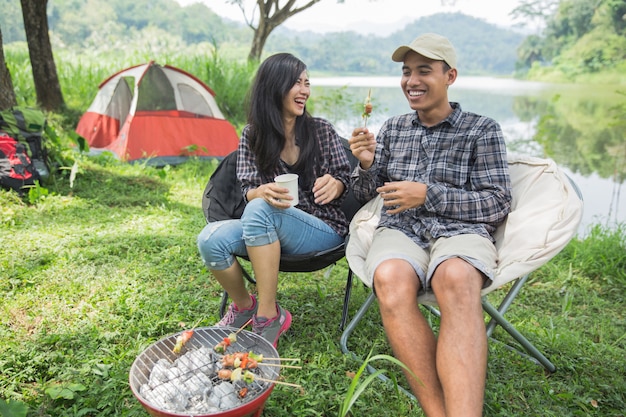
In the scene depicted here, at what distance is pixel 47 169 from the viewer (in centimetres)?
398

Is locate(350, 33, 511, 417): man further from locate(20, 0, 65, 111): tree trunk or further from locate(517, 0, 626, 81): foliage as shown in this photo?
locate(517, 0, 626, 81): foliage

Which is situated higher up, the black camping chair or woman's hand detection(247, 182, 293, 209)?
woman's hand detection(247, 182, 293, 209)

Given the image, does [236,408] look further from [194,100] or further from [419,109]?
[194,100]

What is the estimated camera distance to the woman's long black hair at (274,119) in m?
2.03

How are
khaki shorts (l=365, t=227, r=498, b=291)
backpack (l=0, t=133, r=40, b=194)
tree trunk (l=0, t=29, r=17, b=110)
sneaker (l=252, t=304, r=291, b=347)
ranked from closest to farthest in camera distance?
khaki shorts (l=365, t=227, r=498, b=291) → sneaker (l=252, t=304, r=291, b=347) → backpack (l=0, t=133, r=40, b=194) → tree trunk (l=0, t=29, r=17, b=110)

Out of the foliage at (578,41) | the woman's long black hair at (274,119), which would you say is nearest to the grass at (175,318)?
the woman's long black hair at (274,119)

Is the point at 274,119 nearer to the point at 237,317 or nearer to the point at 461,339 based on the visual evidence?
the point at 237,317

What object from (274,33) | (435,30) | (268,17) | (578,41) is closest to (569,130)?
(268,17)

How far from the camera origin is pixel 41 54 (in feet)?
18.4

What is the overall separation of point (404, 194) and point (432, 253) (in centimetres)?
23

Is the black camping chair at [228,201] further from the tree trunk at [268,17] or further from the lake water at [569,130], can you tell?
the tree trunk at [268,17]

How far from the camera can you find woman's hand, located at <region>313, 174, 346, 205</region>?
76.9 inches

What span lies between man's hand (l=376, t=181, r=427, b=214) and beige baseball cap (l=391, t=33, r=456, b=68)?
0.50 meters

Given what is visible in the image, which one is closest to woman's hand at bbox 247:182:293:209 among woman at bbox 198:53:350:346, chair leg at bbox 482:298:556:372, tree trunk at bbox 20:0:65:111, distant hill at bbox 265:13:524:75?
woman at bbox 198:53:350:346
